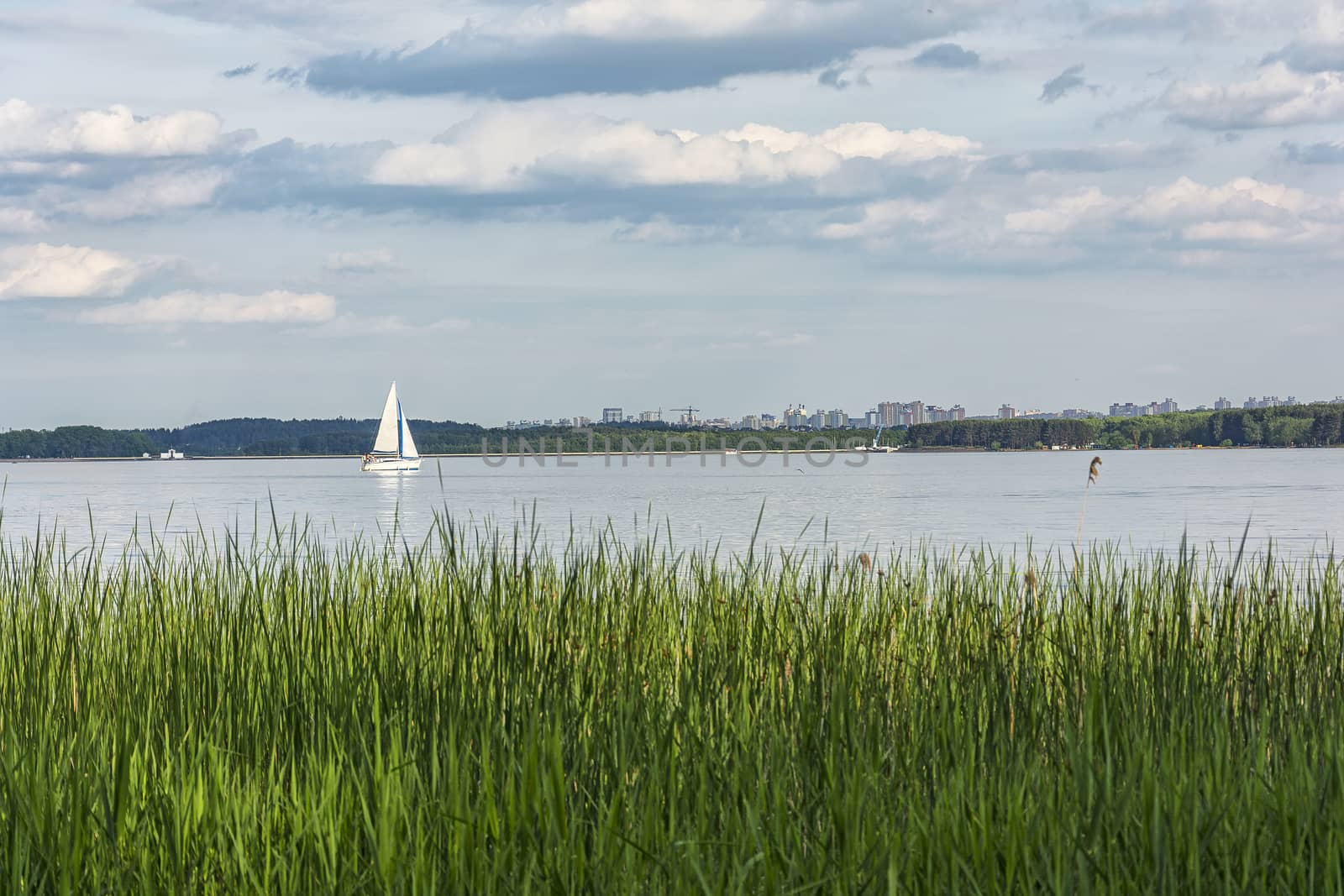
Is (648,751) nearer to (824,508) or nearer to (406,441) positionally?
(824,508)

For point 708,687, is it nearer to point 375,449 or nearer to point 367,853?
point 367,853

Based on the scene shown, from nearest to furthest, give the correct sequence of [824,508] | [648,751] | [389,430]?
[648,751] → [824,508] → [389,430]

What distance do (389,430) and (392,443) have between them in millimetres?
970

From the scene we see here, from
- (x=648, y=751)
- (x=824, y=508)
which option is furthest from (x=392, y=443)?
(x=648, y=751)

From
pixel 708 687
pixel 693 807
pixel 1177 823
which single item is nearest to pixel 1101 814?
pixel 1177 823

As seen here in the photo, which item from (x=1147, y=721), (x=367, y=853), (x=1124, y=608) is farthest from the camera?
(x=1124, y=608)

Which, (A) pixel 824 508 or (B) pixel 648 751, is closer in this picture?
(B) pixel 648 751

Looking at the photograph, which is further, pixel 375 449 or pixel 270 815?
pixel 375 449

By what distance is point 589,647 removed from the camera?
15.8ft

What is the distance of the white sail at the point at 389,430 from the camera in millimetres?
72875

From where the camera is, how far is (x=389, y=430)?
243ft

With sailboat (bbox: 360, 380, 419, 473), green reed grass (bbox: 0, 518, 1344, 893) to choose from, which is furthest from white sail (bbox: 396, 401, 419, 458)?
green reed grass (bbox: 0, 518, 1344, 893)

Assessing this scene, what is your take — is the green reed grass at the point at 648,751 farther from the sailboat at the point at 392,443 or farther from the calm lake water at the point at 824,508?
the sailboat at the point at 392,443

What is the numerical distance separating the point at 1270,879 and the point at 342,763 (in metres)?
2.82
